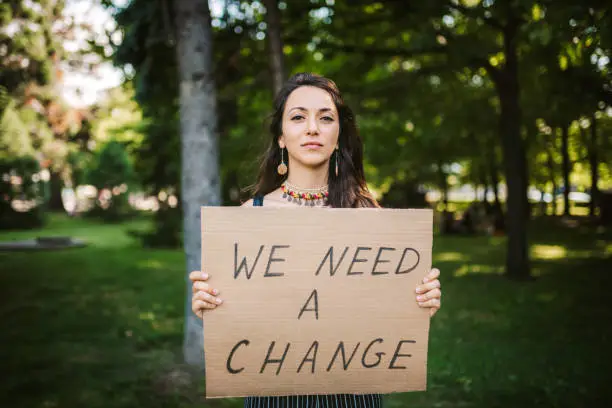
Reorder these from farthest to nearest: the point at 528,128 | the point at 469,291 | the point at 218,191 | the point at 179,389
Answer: the point at 528,128 → the point at 469,291 → the point at 218,191 → the point at 179,389

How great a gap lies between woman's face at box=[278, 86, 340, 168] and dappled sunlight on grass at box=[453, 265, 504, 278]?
359 inches

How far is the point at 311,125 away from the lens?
2184 mm

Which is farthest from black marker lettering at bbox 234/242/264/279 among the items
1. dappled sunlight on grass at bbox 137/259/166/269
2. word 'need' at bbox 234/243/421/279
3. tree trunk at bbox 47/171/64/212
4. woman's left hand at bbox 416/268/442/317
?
tree trunk at bbox 47/171/64/212

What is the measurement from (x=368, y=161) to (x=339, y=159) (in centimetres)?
1389

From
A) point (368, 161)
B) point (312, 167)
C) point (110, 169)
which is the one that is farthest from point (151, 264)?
point (110, 169)

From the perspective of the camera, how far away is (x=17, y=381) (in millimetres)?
4984

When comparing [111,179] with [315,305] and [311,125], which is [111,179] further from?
[315,305]

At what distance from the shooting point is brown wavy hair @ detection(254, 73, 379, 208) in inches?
91.4

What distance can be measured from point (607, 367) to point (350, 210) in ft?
14.9

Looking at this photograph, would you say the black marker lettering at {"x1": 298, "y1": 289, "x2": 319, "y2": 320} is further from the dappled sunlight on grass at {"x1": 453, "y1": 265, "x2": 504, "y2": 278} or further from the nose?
the dappled sunlight on grass at {"x1": 453, "y1": 265, "x2": 504, "y2": 278}

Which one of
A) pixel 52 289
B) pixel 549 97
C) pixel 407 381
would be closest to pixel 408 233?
pixel 407 381

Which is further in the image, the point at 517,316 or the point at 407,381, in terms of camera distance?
the point at 517,316

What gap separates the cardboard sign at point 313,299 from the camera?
81.4 inches

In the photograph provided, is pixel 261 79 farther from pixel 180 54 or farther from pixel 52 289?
pixel 52 289
